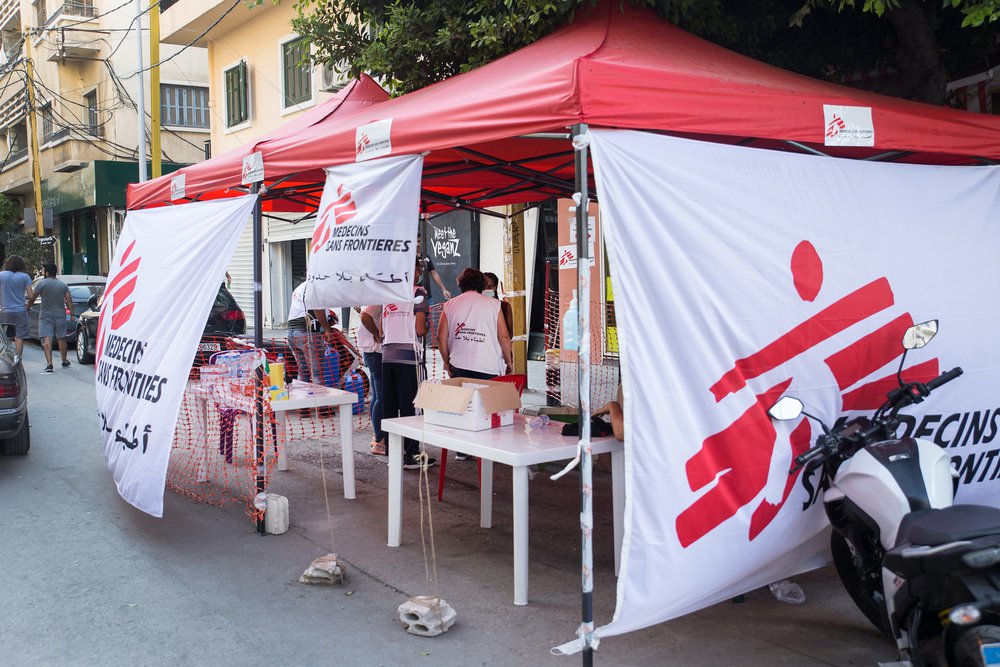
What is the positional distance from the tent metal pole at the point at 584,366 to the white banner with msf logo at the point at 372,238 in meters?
1.13

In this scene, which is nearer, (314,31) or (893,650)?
(893,650)

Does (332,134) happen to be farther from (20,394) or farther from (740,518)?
(20,394)

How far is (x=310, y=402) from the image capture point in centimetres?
640

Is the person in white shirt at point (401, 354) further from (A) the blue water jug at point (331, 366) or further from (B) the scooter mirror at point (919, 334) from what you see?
(B) the scooter mirror at point (919, 334)

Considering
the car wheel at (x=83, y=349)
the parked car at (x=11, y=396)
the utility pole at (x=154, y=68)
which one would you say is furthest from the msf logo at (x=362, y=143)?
the utility pole at (x=154, y=68)

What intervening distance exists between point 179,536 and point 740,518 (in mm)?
3860

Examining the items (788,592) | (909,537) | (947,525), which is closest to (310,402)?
(788,592)

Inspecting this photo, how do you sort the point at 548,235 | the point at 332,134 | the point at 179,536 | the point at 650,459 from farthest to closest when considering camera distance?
the point at 548,235 → the point at 179,536 → the point at 332,134 → the point at 650,459

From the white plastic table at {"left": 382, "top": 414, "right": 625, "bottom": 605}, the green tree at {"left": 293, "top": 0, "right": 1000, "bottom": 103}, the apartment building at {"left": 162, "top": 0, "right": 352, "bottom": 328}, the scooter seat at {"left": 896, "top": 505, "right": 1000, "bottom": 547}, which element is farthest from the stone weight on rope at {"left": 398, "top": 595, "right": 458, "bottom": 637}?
the apartment building at {"left": 162, "top": 0, "right": 352, "bottom": 328}

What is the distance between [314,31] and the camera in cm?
799

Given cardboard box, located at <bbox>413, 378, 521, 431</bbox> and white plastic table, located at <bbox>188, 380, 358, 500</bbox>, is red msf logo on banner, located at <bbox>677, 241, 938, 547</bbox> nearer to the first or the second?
cardboard box, located at <bbox>413, 378, 521, 431</bbox>

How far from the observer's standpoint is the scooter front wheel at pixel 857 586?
3784 mm

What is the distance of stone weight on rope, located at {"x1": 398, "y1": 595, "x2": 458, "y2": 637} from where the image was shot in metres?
4.25

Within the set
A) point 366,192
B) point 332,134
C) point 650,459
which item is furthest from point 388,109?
point 650,459
